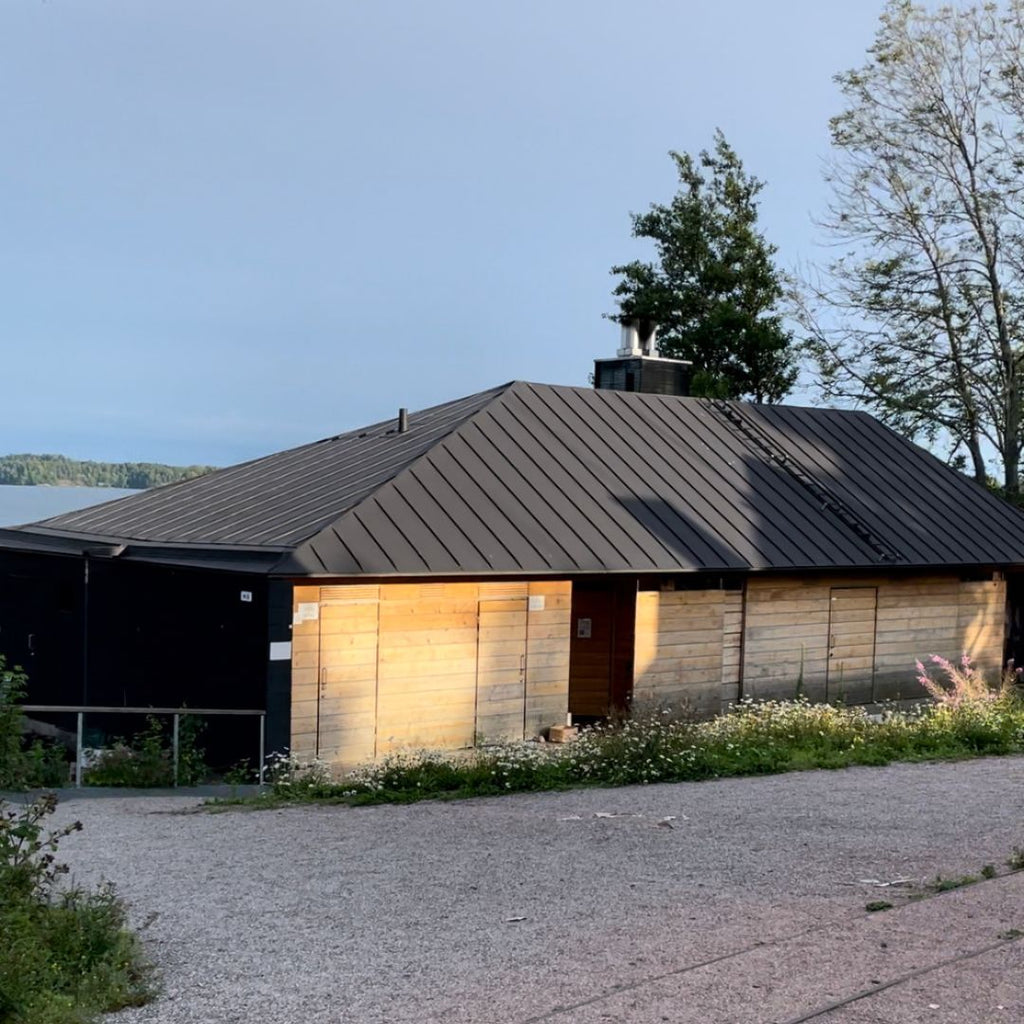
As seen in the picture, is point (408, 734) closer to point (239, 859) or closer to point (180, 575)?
point (180, 575)

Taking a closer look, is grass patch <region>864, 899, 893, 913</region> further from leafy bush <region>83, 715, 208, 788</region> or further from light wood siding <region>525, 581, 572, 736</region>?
light wood siding <region>525, 581, 572, 736</region>

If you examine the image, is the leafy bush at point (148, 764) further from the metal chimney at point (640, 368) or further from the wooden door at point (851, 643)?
the metal chimney at point (640, 368)

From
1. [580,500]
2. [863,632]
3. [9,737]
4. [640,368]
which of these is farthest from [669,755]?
[640,368]

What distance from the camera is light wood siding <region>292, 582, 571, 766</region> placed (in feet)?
46.9

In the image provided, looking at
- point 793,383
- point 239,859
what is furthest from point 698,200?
point 239,859

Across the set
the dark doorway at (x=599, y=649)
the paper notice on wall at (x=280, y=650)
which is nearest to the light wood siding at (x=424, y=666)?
the paper notice on wall at (x=280, y=650)

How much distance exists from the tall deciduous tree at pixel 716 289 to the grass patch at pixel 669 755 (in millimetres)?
24202

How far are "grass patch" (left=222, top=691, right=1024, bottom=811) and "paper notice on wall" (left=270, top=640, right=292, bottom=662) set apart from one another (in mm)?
1085

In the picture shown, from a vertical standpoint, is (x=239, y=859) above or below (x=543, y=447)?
below

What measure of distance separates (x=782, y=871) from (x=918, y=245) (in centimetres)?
2677

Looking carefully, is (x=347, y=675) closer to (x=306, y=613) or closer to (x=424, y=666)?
(x=306, y=613)

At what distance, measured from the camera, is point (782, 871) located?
8.43 meters

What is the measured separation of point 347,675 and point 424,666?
1.11m

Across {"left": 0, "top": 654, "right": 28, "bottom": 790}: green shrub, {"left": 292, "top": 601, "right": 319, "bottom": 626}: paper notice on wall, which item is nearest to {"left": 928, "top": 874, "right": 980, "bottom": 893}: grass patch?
{"left": 0, "top": 654, "right": 28, "bottom": 790}: green shrub
